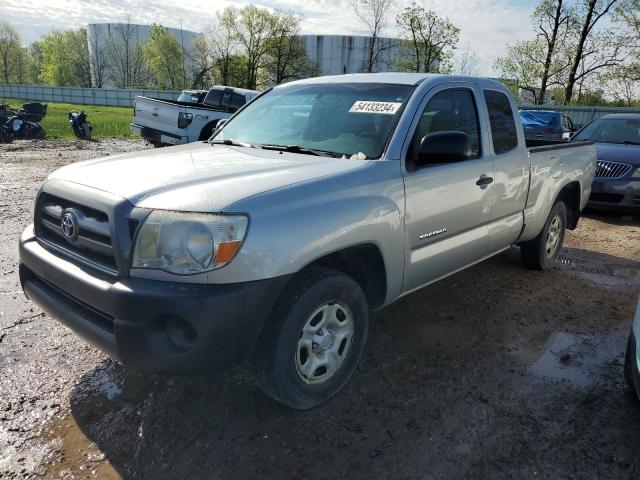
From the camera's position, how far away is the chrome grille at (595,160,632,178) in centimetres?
791

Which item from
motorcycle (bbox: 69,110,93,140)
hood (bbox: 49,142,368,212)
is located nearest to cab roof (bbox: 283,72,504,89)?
hood (bbox: 49,142,368,212)

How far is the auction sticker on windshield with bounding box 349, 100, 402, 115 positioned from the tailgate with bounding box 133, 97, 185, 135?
8.80m

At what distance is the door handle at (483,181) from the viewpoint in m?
3.76

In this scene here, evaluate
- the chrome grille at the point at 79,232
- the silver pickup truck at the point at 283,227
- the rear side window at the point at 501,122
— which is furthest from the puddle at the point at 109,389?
the rear side window at the point at 501,122

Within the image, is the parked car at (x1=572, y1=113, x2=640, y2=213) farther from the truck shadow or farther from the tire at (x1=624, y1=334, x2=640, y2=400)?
the tire at (x1=624, y1=334, x2=640, y2=400)

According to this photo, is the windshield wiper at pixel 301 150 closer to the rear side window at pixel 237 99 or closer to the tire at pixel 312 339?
the tire at pixel 312 339

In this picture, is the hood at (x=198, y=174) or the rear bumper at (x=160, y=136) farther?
the rear bumper at (x=160, y=136)

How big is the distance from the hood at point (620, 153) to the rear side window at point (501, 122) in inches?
186

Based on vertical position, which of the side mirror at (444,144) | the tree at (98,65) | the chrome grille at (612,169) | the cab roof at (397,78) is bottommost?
the chrome grille at (612,169)

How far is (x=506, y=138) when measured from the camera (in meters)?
4.25

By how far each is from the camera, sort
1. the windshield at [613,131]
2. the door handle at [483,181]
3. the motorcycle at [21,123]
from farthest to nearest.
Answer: the motorcycle at [21,123] < the windshield at [613,131] < the door handle at [483,181]

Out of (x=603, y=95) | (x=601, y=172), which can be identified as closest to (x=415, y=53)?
(x=603, y=95)

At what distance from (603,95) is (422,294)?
35.0 meters

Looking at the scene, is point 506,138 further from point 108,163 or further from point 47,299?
point 47,299
